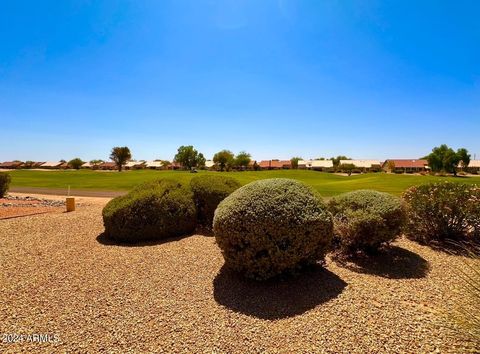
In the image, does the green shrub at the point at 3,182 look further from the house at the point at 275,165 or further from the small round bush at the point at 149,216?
the house at the point at 275,165

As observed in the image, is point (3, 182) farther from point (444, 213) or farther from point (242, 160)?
point (242, 160)

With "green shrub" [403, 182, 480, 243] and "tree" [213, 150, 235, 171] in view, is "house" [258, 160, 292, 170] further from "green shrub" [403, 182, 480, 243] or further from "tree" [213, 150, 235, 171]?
"green shrub" [403, 182, 480, 243]

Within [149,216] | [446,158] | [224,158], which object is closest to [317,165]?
[224,158]

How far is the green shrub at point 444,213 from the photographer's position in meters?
8.52

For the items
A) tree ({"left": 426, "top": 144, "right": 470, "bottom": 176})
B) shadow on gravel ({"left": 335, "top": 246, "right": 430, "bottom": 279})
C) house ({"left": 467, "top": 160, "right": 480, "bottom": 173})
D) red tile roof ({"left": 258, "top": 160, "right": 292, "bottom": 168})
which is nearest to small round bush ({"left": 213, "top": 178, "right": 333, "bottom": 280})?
shadow on gravel ({"left": 335, "top": 246, "right": 430, "bottom": 279})

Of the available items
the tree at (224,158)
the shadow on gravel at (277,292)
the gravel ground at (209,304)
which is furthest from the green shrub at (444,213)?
the tree at (224,158)

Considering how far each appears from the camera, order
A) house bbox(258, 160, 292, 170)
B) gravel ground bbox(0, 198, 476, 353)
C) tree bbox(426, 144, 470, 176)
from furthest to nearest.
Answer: house bbox(258, 160, 292, 170) < tree bbox(426, 144, 470, 176) < gravel ground bbox(0, 198, 476, 353)

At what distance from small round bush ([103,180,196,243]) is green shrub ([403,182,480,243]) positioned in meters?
6.72

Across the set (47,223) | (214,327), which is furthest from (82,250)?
(214,327)

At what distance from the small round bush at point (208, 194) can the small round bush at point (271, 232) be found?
382cm

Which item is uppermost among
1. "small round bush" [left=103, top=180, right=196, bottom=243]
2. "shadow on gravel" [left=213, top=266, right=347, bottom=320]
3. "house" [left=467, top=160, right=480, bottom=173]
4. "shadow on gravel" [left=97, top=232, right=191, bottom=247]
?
"house" [left=467, top=160, right=480, bottom=173]

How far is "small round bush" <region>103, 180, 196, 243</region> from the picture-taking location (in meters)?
8.96

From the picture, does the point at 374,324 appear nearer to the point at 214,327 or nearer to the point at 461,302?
the point at 461,302

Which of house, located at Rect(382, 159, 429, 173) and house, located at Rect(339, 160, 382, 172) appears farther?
house, located at Rect(339, 160, 382, 172)
